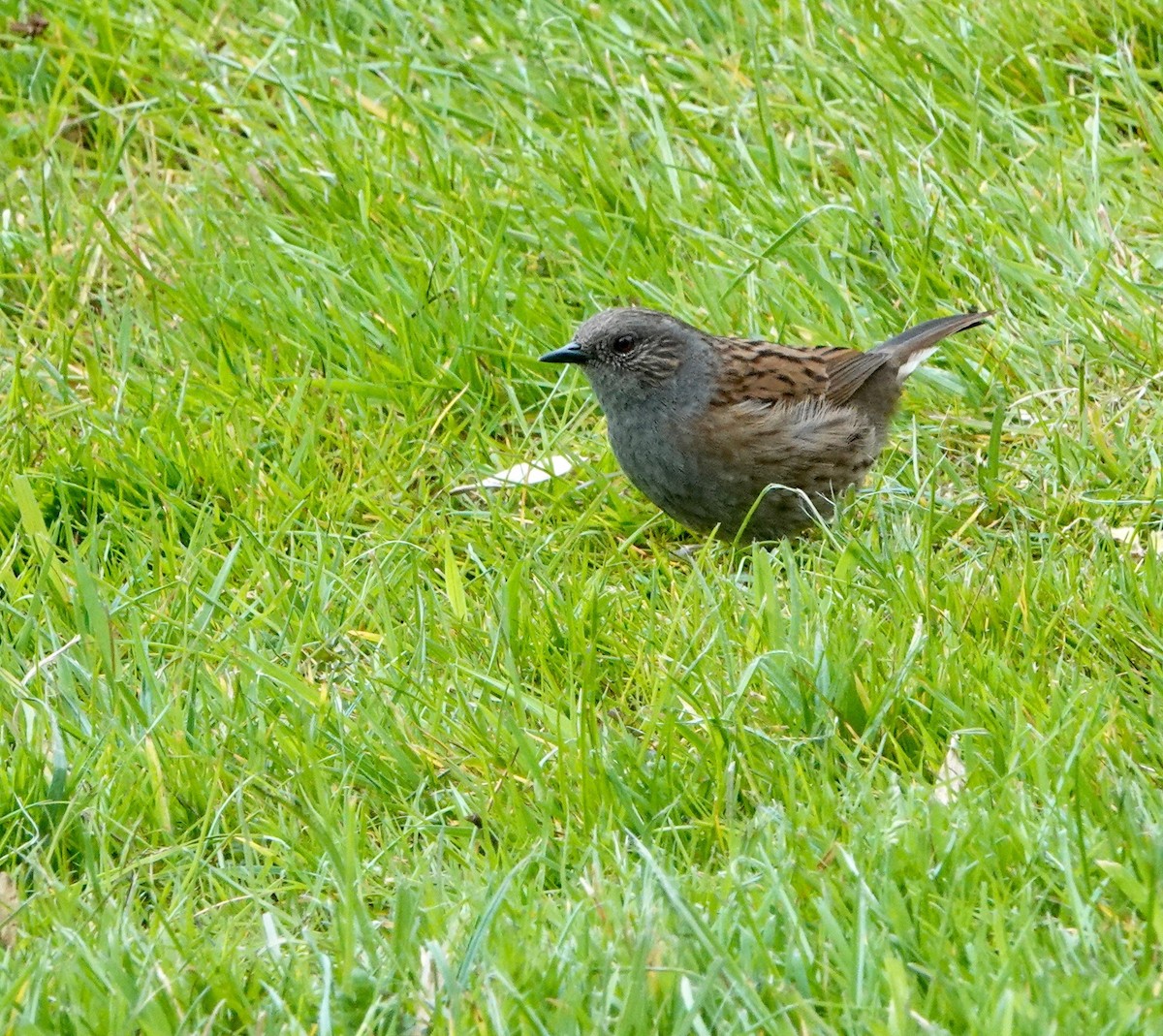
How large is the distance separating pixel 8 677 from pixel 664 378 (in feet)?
7.37

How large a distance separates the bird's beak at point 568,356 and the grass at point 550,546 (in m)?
0.35

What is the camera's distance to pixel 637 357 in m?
5.90

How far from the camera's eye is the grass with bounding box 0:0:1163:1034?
11.4 ft

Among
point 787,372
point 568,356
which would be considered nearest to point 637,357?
point 568,356

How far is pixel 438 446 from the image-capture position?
610 cm

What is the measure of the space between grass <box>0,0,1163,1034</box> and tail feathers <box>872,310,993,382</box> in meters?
0.16

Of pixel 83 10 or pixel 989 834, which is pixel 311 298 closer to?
pixel 83 10

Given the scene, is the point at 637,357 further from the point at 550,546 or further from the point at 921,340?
the point at 921,340

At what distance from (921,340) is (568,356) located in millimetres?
1110

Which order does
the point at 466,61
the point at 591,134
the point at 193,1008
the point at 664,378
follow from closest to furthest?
1. the point at 193,1008
2. the point at 664,378
3. the point at 591,134
4. the point at 466,61

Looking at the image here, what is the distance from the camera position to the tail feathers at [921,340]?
233 inches

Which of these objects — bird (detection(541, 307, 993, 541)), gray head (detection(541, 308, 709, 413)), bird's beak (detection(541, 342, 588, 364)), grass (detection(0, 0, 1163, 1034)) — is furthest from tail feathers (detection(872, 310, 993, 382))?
bird's beak (detection(541, 342, 588, 364))

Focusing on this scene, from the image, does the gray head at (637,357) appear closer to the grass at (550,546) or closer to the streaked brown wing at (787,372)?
the streaked brown wing at (787,372)

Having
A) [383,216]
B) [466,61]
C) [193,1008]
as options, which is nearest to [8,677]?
[193,1008]
